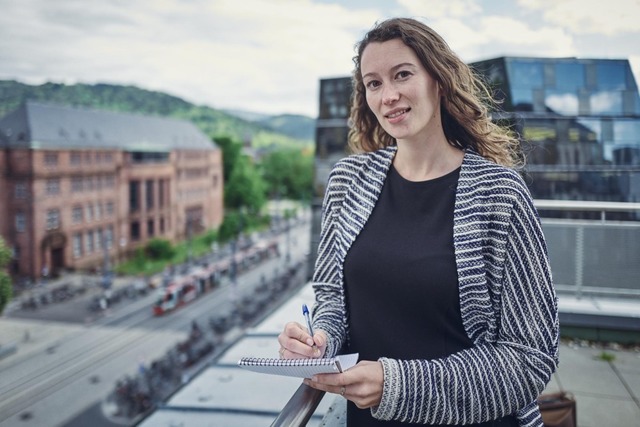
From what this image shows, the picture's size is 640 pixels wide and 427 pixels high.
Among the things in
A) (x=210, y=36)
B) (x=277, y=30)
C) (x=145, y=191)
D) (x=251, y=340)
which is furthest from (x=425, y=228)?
(x=210, y=36)

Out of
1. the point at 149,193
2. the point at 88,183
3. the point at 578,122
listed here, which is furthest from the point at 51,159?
the point at 578,122

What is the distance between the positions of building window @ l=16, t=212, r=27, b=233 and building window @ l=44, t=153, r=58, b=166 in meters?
2.25

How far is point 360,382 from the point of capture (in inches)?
Answer: 23.6

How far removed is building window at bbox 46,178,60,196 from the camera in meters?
8.24

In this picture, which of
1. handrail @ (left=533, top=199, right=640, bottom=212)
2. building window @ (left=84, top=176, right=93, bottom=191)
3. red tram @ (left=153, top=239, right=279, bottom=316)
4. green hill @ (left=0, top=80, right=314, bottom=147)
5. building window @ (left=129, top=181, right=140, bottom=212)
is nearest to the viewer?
handrail @ (left=533, top=199, right=640, bottom=212)

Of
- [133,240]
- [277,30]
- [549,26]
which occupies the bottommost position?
[133,240]

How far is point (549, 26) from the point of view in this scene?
257cm

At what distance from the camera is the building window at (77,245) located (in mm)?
9409

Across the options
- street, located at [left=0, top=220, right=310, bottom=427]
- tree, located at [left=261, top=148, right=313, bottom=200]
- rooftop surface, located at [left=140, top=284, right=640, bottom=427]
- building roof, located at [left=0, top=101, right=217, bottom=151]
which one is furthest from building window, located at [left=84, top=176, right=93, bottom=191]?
tree, located at [left=261, top=148, right=313, bottom=200]

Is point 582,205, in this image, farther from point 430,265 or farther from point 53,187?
point 53,187

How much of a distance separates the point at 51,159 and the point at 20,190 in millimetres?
2763

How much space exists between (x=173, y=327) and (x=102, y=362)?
3.82 meters

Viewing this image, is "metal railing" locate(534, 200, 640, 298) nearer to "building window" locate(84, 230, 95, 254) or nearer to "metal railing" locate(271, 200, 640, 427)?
"metal railing" locate(271, 200, 640, 427)

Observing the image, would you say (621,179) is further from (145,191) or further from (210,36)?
(210,36)
